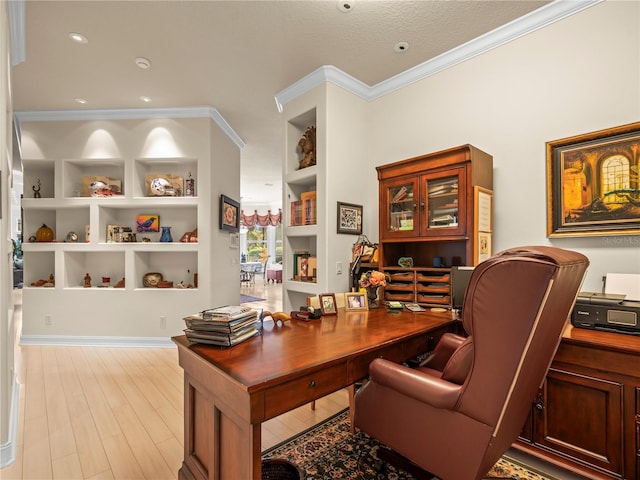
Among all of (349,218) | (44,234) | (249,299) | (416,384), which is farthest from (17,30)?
(249,299)

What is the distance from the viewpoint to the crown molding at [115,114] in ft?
13.5

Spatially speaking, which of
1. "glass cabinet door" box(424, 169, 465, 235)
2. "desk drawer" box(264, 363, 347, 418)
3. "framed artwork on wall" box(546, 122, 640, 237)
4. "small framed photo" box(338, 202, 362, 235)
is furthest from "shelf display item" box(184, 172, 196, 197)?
"framed artwork on wall" box(546, 122, 640, 237)

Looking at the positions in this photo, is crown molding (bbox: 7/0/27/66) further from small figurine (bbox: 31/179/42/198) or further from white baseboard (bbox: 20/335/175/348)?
white baseboard (bbox: 20/335/175/348)

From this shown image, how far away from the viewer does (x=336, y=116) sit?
3088 millimetres

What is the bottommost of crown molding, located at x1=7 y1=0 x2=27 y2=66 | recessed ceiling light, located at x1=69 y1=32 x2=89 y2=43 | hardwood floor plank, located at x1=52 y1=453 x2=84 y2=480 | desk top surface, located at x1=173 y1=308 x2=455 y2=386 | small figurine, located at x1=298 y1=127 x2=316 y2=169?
hardwood floor plank, located at x1=52 y1=453 x2=84 y2=480

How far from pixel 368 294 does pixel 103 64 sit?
3279mm

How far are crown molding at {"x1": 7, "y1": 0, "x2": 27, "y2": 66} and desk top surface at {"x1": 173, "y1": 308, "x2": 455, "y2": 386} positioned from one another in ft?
8.87

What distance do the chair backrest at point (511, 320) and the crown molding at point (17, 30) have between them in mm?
3452

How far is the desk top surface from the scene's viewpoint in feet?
4.13

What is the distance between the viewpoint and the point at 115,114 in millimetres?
4160

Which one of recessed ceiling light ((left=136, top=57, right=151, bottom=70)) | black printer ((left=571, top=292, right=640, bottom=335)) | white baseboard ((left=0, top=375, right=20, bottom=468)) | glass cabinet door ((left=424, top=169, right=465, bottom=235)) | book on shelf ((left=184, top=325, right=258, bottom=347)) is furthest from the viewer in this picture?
recessed ceiling light ((left=136, top=57, right=151, bottom=70))

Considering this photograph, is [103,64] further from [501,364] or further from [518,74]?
[501,364]

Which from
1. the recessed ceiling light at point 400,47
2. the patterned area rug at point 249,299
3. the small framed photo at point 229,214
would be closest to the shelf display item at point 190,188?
the small framed photo at point 229,214

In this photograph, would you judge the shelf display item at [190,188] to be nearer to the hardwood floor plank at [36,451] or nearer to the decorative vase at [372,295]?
the hardwood floor plank at [36,451]
